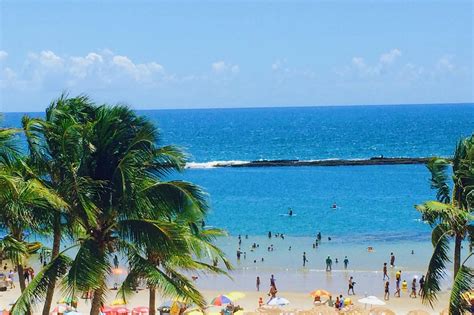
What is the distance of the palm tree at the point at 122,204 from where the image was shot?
13.2 metres

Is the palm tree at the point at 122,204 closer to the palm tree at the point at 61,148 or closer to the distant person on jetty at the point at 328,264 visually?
the palm tree at the point at 61,148

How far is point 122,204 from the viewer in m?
13.6

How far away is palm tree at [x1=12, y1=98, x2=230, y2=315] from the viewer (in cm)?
1318

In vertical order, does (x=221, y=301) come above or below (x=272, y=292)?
above

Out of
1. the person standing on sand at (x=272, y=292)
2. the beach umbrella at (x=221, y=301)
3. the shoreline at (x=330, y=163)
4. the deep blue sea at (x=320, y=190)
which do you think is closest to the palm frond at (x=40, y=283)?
the deep blue sea at (x=320, y=190)

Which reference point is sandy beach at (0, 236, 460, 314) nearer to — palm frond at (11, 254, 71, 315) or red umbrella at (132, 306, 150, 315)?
red umbrella at (132, 306, 150, 315)

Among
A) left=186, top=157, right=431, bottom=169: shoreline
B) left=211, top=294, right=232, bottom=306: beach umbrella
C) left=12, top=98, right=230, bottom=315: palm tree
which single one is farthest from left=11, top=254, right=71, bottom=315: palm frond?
left=186, top=157, right=431, bottom=169: shoreline

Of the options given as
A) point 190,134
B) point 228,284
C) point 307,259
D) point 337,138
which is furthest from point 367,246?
point 190,134

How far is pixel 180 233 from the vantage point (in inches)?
518

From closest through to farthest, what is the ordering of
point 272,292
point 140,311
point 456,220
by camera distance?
point 456,220 < point 140,311 < point 272,292

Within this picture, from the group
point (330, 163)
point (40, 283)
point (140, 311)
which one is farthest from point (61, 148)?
point (330, 163)

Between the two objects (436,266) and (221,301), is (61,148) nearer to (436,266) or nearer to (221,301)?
(436,266)

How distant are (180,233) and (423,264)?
30.2m

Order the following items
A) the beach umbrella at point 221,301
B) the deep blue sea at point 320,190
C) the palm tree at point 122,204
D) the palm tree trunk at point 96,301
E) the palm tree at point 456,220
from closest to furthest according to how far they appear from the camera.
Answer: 1. the palm tree at point 456,220
2. the palm tree at point 122,204
3. the palm tree trunk at point 96,301
4. the beach umbrella at point 221,301
5. the deep blue sea at point 320,190
